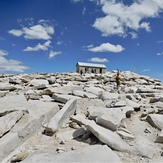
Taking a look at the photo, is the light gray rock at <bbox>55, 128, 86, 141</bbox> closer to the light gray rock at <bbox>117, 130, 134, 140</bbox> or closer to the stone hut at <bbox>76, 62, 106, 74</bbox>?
the light gray rock at <bbox>117, 130, 134, 140</bbox>

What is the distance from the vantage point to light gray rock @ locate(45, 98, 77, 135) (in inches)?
165

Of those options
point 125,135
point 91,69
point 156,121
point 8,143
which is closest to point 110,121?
point 125,135

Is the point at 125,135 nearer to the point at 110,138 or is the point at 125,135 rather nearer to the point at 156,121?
the point at 110,138

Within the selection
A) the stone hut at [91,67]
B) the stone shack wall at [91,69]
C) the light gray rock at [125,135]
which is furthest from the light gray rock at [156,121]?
the stone hut at [91,67]

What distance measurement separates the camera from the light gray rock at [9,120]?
362 cm

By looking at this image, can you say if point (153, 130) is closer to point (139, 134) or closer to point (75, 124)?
point (139, 134)

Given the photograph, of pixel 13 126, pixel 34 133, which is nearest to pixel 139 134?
pixel 34 133

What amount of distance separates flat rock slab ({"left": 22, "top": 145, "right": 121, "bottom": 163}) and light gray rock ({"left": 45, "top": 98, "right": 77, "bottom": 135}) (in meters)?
0.96

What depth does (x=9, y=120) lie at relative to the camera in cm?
385

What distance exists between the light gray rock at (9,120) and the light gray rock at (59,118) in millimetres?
634

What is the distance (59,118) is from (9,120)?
1.09m

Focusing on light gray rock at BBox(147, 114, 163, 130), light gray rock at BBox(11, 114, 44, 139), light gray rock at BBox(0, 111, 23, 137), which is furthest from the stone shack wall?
light gray rock at BBox(0, 111, 23, 137)

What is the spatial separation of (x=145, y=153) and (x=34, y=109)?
8.38 feet

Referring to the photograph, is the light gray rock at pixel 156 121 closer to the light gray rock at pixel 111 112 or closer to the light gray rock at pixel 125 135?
the light gray rock at pixel 111 112
